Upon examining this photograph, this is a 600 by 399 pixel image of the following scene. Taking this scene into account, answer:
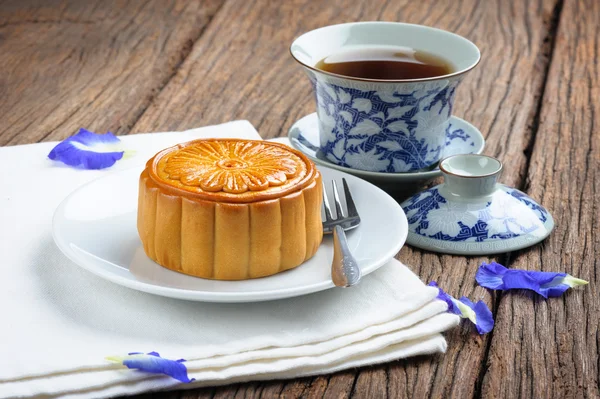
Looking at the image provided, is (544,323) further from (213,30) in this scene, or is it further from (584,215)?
(213,30)

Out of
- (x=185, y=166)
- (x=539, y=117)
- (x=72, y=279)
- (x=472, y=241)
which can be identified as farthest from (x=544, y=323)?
(x=539, y=117)

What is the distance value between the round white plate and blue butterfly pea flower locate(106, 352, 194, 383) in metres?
0.08

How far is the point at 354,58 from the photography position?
1352 mm

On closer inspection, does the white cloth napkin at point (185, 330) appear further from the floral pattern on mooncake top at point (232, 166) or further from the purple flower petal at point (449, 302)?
the floral pattern on mooncake top at point (232, 166)

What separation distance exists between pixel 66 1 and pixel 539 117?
1.35m

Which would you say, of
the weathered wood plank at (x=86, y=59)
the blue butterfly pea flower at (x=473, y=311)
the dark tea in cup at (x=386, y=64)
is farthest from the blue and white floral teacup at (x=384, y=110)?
the weathered wood plank at (x=86, y=59)

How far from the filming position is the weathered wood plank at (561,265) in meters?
0.87

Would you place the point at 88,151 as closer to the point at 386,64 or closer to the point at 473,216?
the point at 386,64

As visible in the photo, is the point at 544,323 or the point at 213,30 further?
the point at 213,30

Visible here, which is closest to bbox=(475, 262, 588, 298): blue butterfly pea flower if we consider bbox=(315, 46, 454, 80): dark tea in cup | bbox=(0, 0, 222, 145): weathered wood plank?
bbox=(315, 46, 454, 80): dark tea in cup

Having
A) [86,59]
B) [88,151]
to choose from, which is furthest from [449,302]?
[86,59]

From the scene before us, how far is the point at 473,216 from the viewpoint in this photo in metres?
1.12

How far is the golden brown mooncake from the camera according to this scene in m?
Answer: 0.95

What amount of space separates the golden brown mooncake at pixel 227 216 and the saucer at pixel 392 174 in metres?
0.25
